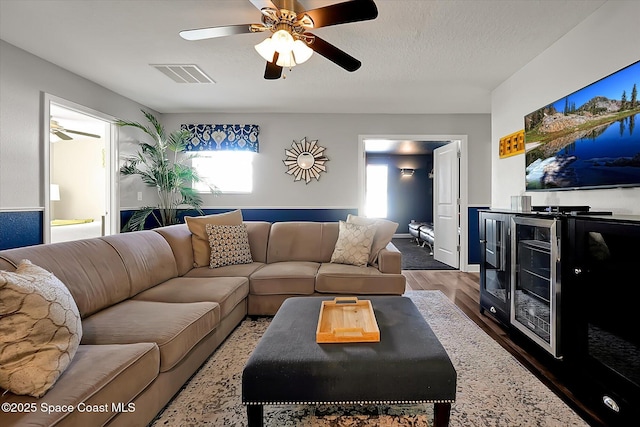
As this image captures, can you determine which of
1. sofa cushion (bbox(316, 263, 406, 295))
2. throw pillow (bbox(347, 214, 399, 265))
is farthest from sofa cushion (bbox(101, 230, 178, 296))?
throw pillow (bbox(347, 214, 399, 265))

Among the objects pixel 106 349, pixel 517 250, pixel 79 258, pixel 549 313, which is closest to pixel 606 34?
pixel 517 250

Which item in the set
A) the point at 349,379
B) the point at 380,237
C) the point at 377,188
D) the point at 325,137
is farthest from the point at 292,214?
the point at 377,188

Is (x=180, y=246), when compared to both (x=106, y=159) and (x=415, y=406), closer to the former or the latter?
(x=106, y=159)

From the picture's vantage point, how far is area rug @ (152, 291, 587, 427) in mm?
1553

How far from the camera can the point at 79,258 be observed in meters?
1.89

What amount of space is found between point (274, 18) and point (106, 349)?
2013mm

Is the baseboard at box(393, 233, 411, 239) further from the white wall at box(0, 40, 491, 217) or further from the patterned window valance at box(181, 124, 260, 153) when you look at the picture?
the patterned window valance at box(181, 124, 260, 153)

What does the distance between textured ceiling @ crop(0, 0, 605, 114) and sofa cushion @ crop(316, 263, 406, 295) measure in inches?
82.2

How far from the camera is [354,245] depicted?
10.4ft

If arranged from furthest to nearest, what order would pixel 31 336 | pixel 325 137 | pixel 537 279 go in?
pixel 325 137 → pixel 537 279 → pixel 31 336

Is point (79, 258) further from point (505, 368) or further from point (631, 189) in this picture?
point (631, 189)

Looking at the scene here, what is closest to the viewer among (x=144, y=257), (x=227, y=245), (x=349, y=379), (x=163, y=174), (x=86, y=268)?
(x=349, y=379)

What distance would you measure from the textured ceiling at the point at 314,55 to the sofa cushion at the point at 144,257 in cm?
170

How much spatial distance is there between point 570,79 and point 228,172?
4437mm
